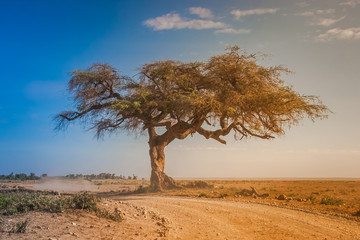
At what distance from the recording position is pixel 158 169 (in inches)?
999

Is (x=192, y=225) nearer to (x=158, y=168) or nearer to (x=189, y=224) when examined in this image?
(x=189, y=224)

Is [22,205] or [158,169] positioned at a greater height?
[158,169]

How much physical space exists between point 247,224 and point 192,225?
6.60 ft

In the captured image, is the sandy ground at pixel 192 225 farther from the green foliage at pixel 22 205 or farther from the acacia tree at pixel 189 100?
the acacia tree at pixel 189 100

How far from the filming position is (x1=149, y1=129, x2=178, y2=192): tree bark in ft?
81.4

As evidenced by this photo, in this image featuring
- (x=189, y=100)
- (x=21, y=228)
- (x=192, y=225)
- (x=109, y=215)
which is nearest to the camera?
(x=21, y=228)

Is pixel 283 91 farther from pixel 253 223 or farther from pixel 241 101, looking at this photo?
pixel 253 223

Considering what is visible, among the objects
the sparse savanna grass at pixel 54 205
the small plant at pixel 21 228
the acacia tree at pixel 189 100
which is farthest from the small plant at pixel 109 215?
the acacia tree at pixel 189 100

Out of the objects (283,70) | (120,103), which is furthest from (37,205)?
(283,70)

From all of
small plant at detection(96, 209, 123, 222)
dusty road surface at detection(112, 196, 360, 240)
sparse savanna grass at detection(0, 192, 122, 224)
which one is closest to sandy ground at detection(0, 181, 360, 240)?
dusty road surface at detection(112, 196, 360, 240)

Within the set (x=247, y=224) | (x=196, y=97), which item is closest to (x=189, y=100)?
(x=196, y=97)

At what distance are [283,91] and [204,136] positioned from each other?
7067 millimetres

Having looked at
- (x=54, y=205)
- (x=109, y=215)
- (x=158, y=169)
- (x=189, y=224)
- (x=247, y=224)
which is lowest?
(x=247, y=224)

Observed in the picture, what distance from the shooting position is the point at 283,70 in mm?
23469
